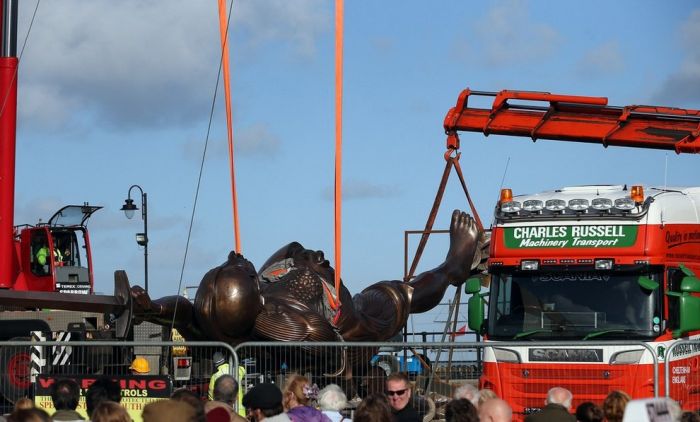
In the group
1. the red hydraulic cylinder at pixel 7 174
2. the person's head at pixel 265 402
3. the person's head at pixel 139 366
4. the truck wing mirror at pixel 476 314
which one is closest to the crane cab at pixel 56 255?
the red hydraulic cylinder at pixel 7 174

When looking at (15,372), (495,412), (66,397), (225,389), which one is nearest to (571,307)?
(225,389)

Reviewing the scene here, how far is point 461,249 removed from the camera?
19.0 m

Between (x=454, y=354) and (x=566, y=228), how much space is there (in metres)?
1.88

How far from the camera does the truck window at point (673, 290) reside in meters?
13.2

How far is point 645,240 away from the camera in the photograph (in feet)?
44.2

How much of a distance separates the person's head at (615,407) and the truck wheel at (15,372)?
7612 mm

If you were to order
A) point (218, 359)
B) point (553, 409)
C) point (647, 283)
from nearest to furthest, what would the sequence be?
point (553, 409), point (218, 359), point (647, 283)

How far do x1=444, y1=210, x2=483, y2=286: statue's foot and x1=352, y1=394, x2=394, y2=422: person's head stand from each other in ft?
37.0

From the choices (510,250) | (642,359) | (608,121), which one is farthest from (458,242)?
(642,359)

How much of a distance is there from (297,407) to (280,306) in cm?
621

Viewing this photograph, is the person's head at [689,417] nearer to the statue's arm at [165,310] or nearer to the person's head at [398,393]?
the person's head at [398,393]

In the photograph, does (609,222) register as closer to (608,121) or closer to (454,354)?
(454,354)

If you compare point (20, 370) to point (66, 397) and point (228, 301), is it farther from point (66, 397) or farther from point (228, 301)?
point (66, 397)

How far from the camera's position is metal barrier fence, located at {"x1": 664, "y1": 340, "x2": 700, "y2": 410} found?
40.4 ft
